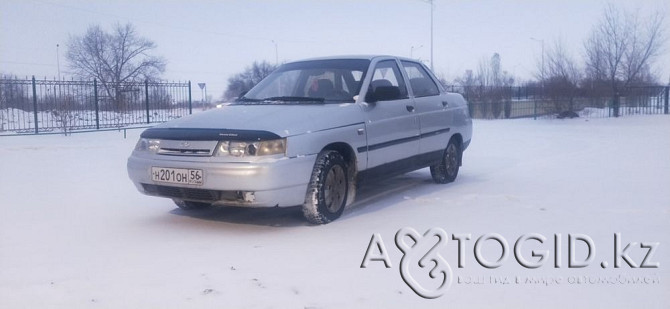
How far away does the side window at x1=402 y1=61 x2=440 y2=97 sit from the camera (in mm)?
6702

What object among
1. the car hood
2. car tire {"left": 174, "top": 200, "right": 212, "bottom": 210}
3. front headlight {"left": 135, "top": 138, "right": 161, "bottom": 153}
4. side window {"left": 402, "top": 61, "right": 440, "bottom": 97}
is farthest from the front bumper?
side window {"left": 402, "top": 61, "right": 440, "bottom": 97}

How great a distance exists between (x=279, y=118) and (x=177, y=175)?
37.2 inches

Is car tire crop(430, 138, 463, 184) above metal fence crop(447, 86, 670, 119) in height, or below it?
below

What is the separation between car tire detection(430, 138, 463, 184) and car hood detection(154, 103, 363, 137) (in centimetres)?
204

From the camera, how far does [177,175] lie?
471 centimetres

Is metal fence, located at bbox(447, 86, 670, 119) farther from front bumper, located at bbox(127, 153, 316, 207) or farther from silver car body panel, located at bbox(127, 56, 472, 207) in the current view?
front bumper, located at bbox(127, 153, 316, 207)

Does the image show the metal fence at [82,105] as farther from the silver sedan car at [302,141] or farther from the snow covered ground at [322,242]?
the silver sedan car at [302,141]

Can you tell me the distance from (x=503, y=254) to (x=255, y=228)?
81.1 inches

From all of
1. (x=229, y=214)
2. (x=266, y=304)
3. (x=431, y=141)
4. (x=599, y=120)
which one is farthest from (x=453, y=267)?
(x=599, y=120)

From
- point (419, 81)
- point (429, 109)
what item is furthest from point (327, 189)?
point (419, 81)

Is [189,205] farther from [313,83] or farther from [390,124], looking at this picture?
[390,124]

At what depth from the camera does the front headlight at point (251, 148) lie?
14.9 feet

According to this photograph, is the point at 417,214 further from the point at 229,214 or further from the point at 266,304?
the point at 266,304

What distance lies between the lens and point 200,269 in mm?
3834
